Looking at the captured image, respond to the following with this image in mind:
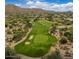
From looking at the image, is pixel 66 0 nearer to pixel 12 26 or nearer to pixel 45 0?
pixel 45 0

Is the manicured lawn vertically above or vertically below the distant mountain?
below

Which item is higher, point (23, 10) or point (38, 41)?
point (23, 10)

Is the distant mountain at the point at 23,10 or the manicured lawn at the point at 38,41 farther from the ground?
the distant mountain at the point at 23,10

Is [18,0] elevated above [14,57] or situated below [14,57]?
above

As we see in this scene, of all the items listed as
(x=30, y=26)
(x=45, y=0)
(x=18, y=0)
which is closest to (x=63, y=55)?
(x=30, y=26)

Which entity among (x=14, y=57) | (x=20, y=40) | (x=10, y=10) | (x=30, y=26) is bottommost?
(x=14, y=57)

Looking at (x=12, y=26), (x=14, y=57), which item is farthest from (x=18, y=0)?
(x=14, y=57)
